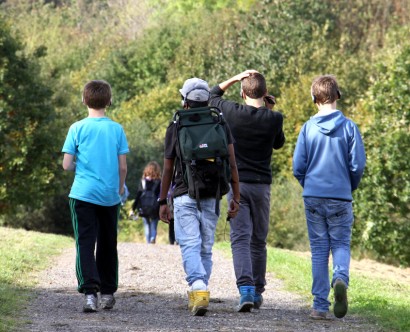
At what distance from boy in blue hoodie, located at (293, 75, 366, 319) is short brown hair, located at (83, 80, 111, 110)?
174 cm

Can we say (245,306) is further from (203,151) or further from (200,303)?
(203,151)

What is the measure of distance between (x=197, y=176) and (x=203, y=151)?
0.73ft

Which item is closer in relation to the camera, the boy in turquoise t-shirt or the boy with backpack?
the boy with backpack

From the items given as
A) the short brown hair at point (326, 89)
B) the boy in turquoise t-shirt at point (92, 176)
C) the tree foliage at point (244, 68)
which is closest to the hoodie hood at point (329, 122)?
the short brown hair at point (326, 89)

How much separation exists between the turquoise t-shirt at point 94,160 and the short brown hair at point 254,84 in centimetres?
123

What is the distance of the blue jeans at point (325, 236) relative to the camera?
8555 mm

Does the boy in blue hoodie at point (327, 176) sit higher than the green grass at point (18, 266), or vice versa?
the boy in blue hoodie at point (327, 176)

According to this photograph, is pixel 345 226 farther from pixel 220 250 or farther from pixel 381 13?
pixel 381 13

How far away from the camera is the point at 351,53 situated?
47.5 metres

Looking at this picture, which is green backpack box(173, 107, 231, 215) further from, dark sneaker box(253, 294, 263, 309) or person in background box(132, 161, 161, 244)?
person in background box(132, 161, 161, 244)

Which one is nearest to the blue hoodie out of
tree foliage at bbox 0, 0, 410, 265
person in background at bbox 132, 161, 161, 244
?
person in background at bbox 132, 161, 161, 244

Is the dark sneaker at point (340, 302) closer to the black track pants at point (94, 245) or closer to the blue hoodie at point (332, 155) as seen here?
the blue hoodie at point (332, 155)

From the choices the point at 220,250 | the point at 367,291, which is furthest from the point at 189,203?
the point at 220,250

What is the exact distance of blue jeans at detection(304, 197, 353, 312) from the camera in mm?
8555
